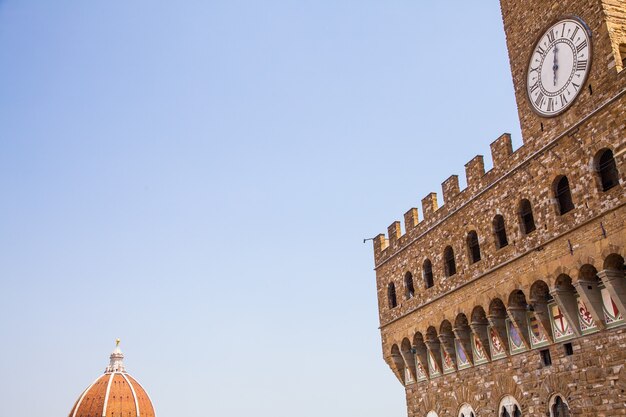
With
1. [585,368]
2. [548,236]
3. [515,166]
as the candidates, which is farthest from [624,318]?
[515,166]

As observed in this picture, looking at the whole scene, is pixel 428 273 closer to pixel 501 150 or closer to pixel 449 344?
pixel 449 344

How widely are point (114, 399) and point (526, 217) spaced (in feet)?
263

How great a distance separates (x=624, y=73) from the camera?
15164 millimetres

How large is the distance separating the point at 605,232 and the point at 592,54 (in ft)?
16.1

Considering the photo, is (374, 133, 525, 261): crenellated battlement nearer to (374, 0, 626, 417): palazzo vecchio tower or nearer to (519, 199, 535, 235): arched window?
(374, 0, 626, 417): palazzo vecchio tower

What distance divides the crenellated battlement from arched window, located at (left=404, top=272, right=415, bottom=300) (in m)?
1.56

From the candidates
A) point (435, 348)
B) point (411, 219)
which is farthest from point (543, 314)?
point (411, 219)

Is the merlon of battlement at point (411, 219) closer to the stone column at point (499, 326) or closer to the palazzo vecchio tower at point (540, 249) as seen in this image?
the palazzo vecchio tower at point (540, 249)

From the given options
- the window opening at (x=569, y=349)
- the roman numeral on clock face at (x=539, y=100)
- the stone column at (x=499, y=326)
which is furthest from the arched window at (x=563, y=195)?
the stone column at (x=499, y=326)

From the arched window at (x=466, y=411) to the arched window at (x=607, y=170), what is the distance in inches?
359

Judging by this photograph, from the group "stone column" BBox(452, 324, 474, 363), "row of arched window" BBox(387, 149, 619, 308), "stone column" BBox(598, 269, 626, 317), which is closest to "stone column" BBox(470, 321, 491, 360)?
"stone column" BBox(452, 324, 474, 363)

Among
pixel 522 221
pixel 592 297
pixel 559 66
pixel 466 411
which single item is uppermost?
pixel 559 66

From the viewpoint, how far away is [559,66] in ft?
58.5

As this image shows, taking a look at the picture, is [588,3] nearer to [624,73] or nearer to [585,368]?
[624,73]
